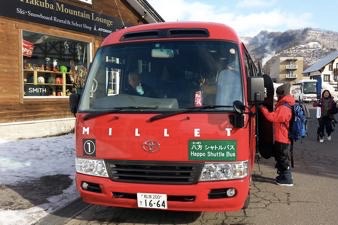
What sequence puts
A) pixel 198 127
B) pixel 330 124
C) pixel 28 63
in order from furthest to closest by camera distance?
pixel 330 124 < pixel 28 63 < pixel 198 127

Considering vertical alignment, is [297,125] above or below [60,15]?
below

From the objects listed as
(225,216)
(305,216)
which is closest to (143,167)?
(225,216)

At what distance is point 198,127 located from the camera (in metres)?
5.35

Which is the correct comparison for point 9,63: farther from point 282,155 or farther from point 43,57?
point 282,155

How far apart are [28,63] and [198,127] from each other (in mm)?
10367

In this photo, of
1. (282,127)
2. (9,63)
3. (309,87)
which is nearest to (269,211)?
(282,127)

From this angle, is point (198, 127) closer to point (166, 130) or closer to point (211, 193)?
point (166, 130)

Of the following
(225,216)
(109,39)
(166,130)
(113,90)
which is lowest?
(225,216)

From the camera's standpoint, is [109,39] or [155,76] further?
[109,39]

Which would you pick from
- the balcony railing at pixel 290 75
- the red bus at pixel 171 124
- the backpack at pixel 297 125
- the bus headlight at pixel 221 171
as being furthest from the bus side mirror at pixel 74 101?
the balcony railing at pixel 290 75

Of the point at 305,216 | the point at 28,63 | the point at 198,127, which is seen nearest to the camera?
the point at 198,127

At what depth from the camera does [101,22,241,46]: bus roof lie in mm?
6027

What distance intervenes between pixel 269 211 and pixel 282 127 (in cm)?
195

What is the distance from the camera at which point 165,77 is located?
590cm
